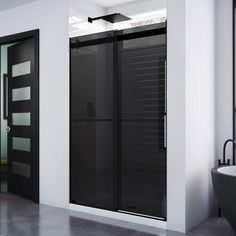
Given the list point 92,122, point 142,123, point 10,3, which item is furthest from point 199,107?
point 10,3

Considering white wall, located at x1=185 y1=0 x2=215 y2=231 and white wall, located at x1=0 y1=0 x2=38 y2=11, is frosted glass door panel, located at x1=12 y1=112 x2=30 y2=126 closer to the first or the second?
white wall, located at x1=0 y1=0 x2=38 y2=11

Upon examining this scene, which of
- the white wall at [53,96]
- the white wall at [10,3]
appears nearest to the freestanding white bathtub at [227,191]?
the white wall at [53,96]

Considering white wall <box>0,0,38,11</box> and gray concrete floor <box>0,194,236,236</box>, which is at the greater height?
white wall <box>0,0,38,11</box>

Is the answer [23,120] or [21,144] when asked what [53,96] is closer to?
[23,120]

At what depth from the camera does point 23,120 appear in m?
4.52

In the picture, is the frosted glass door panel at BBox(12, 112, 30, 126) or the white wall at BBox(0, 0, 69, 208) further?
the frosted glass door panel at BBox(12, 112, 30, 126)

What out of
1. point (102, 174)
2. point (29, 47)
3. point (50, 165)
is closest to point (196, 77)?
point (102, 174)

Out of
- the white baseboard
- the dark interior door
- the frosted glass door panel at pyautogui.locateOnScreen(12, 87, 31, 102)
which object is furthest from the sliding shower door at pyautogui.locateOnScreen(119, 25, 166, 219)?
the frosted glass door panel at pyautogui.locateOnScreen(12, 87, 31, 102)

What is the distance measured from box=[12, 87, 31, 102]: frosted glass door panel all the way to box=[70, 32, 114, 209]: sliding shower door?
835 mm

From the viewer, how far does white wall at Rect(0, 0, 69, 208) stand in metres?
3.97

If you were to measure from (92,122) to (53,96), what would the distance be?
2.17 ft

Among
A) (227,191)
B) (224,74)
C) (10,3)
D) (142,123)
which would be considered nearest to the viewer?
(227,191)

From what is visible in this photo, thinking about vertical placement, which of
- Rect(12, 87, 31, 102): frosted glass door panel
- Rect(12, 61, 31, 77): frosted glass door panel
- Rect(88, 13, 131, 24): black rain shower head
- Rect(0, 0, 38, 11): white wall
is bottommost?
Rect(12, 87, 31, 102): frosted glass door panel

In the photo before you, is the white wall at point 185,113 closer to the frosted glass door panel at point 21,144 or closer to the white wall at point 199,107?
the white wall at point 199,107
